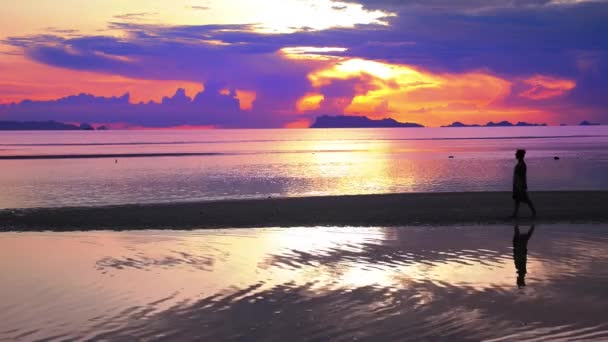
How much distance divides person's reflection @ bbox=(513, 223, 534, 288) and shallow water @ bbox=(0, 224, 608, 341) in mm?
106

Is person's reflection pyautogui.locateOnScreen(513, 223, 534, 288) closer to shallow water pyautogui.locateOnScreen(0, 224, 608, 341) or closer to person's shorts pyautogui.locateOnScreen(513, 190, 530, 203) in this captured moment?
shallow water pyautogui.locateOnScreen(0, 224, 608, 341)

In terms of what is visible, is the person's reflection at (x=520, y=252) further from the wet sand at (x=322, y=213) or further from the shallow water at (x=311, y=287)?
the wet sand at (x=322, y=213)

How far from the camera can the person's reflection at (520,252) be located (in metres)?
14.2

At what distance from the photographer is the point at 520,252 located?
57.1 feet

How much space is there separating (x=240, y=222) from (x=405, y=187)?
935 inches

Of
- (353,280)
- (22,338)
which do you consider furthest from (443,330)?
(22,338)

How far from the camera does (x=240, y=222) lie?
25266mm

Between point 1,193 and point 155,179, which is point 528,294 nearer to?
point 1,193

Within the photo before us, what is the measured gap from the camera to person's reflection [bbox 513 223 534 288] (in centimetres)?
1425

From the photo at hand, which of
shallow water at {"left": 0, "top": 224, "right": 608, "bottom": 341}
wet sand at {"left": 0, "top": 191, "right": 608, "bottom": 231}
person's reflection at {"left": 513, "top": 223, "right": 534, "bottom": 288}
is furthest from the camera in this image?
wet sand at {"left": 0, "top": 191, "right": 608, "bottom": 231}

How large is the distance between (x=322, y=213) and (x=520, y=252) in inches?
447

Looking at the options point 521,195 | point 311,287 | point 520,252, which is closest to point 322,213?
point 521,195

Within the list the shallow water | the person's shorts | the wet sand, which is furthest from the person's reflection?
the wet sand

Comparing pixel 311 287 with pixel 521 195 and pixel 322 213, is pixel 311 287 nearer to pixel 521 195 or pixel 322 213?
pixel 521 195
